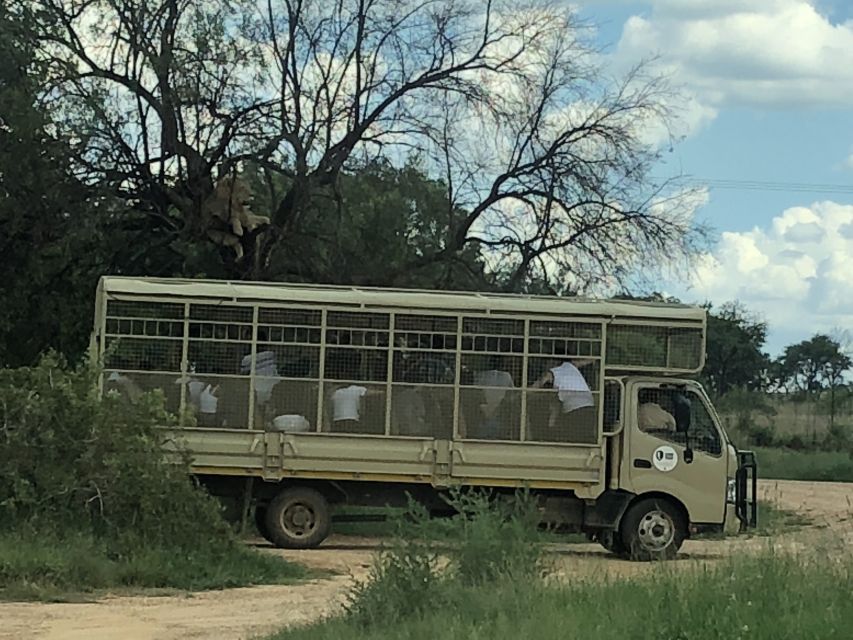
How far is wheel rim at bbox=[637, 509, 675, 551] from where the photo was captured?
695 inches

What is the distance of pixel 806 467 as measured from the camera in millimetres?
38938

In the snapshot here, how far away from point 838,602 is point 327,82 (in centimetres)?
1433

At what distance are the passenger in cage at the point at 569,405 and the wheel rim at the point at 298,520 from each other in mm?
2942

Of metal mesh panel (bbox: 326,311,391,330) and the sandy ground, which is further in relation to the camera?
metal mesh panel (bbox: 326,311,391,330)

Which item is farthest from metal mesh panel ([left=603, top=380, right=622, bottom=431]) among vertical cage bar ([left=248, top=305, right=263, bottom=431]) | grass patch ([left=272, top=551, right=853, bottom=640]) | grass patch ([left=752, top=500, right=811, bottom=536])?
grass patch ([left=272, top=551, right=853, bottom=640])

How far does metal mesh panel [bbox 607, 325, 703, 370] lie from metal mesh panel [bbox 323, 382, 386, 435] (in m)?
2.86

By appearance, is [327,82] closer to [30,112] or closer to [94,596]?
[30,112]

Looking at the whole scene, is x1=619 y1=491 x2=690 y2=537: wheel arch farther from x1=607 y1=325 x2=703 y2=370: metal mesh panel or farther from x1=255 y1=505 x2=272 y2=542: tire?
x1=255 y1=505 x2=272 y2=542: tire

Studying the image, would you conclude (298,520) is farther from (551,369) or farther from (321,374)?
(551,369)

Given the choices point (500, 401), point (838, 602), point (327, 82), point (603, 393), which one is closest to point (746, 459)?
point (603, 393)

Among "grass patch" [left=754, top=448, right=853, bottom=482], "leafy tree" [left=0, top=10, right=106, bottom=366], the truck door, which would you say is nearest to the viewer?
the truck door

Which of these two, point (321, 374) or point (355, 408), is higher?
point (321, 374)

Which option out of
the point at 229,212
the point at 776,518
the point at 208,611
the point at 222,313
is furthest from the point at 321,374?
the point at 776,518

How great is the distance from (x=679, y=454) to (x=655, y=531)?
0.98 metres
